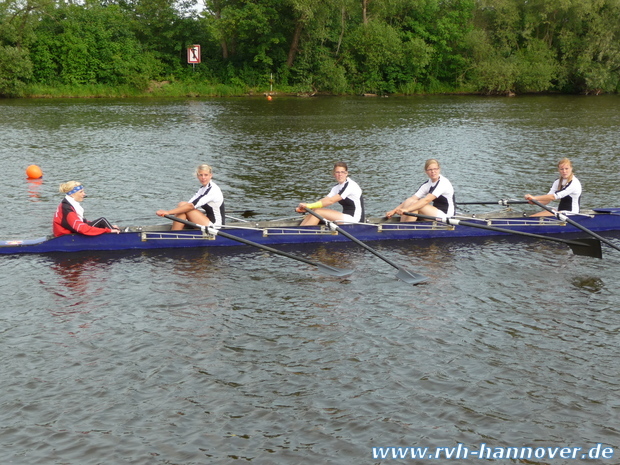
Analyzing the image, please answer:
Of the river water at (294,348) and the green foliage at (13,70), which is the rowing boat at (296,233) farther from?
the green foliage at (13,70)

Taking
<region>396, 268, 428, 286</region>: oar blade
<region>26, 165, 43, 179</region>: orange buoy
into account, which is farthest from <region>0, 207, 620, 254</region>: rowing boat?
<region>26, 165, 43, 179</region>: orange buoy

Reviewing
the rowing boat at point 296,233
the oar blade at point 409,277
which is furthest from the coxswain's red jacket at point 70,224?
the oar blade at point 409,277

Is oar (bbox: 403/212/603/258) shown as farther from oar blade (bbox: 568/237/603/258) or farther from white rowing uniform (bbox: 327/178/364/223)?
white rowing uniform (bbox: 327/178/364/223)

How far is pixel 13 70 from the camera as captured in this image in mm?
54625

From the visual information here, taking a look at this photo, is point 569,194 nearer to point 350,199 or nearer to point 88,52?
point 350,199

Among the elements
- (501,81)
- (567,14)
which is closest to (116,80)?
(501,81)

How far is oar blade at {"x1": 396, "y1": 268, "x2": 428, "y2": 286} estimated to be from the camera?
13.0 m

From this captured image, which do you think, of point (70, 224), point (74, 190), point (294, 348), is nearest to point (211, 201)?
point (74, 190)

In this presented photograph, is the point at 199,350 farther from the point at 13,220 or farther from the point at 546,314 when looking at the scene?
the point at 13,220

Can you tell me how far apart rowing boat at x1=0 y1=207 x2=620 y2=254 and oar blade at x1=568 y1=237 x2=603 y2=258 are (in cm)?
125

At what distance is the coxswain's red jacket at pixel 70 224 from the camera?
566 inches

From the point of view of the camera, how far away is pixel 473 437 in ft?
26.7

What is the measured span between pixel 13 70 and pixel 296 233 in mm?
47401

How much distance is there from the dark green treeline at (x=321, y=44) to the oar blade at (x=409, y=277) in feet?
163
